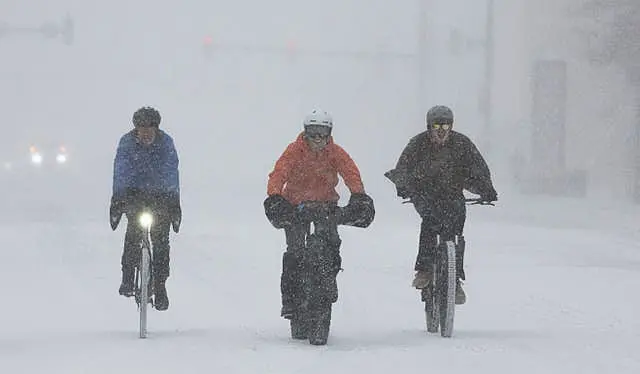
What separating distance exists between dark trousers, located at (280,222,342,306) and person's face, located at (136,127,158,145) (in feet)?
4.49

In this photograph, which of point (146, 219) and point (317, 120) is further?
point (146, 219)

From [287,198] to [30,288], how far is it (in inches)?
205

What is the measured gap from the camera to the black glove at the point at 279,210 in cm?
948

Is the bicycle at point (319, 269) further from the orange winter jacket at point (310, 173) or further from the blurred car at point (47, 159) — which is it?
the blurred car at point (47, 159)

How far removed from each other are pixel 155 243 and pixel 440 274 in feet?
7.50

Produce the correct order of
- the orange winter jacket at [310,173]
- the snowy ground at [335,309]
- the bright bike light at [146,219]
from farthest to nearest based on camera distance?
the bright bike light at [146,219] → the orange winter jacket at [310,173] → the snowy ground at [335,309]

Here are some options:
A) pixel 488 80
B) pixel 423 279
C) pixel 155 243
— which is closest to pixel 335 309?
pixel 423 279

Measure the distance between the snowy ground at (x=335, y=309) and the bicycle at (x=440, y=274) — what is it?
20 centimetres

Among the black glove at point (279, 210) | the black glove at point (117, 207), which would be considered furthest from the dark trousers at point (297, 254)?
the black glove at point (117, 207)

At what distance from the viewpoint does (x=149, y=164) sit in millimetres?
10336

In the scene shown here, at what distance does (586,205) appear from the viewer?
106 feet

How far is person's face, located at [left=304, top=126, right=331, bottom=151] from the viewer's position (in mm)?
9570

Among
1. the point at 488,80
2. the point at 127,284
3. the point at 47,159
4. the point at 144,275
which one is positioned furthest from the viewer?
the point at 47,159

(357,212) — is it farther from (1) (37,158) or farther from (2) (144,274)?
(1) (37,158)
